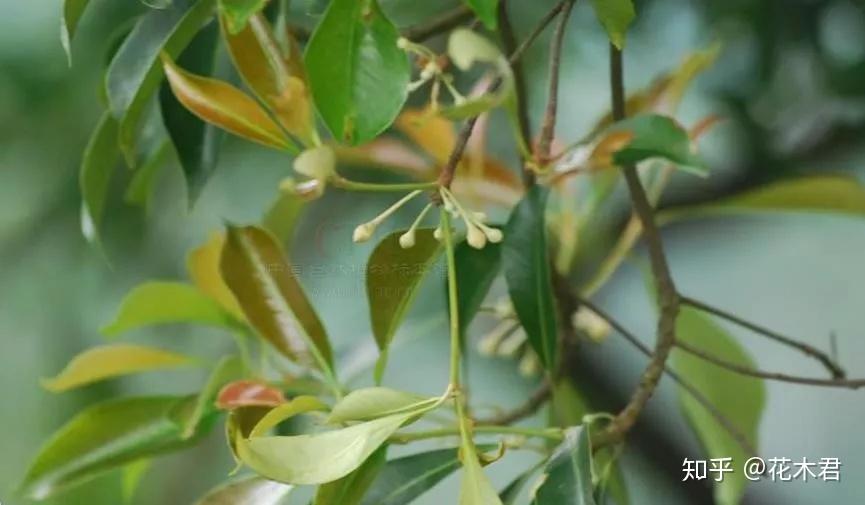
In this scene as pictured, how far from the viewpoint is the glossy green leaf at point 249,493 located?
46 centimetres

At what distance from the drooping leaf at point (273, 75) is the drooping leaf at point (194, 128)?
0.06 m

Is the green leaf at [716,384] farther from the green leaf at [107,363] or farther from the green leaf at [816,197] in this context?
the green leaf at [107,363]

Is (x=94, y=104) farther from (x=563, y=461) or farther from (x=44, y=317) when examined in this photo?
(x=563, y=461)

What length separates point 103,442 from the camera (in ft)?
1.90

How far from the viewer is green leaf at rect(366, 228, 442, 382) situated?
1.49ft

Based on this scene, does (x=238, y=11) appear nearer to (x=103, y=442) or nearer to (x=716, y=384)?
(x=103, y=442)

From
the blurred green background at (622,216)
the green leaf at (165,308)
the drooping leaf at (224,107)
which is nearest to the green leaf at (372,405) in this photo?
the drooping leaf at (224,107)

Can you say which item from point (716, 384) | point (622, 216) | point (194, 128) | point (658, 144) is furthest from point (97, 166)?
point (622, 216)

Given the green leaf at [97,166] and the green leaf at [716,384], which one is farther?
the green leaf at [716,384]

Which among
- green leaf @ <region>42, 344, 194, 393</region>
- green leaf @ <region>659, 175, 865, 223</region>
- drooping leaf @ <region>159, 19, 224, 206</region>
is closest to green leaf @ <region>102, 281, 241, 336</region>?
green leaf @ <region>42, 344, 194, 393</region>

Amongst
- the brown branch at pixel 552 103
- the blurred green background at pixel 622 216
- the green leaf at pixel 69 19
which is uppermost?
the green leaf at pixel 69 19

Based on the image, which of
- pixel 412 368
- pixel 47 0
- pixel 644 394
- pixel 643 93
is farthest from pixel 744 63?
pixel 47 0

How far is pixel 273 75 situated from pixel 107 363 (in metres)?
0.23

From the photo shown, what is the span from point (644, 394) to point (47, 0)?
96 centimetres
